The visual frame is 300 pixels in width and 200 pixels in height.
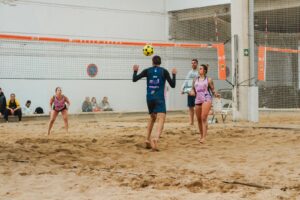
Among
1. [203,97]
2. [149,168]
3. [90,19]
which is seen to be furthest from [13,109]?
[149,168]

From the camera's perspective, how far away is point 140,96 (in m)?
27.4

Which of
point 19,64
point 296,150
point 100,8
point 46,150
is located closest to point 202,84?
point 296,150

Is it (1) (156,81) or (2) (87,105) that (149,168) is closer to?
(1) (156,81)

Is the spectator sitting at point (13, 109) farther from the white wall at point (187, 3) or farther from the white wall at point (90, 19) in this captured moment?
the white wall at point (187, 3)

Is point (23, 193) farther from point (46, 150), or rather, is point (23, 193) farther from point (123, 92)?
point (123, 92)

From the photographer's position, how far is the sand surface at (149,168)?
5.94 metres

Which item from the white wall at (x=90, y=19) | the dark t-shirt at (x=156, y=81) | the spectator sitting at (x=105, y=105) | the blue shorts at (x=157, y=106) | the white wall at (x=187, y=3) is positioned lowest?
the spectator sitting at (x=105, y=105)

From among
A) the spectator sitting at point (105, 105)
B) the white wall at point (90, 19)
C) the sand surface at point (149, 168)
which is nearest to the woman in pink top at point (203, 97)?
the sand surface at point (149, 168)

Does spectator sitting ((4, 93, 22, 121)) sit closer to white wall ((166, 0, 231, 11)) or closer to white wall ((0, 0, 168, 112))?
white wall ((0, 0, 168, 112))

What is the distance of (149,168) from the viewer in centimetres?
759

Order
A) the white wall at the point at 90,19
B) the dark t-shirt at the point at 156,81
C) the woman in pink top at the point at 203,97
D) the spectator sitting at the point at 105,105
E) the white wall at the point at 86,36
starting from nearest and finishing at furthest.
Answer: the dark t-shirt at the point at 156,81 → the woman in pink top at the point at 203,97 → the white wall at the point at 86,36 → the white wall at the point at 90,19 → the spectator sitting at the point at 105,105

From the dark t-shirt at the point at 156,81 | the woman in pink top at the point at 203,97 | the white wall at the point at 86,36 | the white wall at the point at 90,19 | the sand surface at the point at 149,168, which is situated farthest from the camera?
the white wall at the point at 90,19

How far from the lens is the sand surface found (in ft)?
19.5

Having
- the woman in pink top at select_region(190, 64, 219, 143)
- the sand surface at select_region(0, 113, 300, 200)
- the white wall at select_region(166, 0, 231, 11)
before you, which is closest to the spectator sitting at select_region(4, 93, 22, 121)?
the sand surface at select_region(0, 113, 300, 200)
